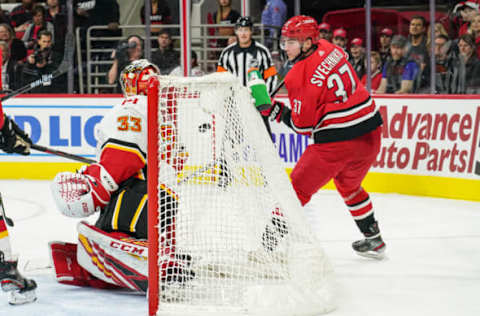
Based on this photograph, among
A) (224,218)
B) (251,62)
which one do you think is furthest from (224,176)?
(251,62)

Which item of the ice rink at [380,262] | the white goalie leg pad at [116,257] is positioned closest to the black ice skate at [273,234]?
the ice rink at [380,262]

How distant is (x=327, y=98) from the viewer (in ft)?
11.5

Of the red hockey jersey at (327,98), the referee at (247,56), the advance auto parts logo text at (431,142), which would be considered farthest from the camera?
the referee at (247,56)

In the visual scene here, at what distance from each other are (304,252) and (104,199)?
814mm

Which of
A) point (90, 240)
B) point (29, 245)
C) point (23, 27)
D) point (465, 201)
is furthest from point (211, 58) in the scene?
point (90, 240)

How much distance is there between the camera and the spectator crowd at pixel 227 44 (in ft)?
20.4

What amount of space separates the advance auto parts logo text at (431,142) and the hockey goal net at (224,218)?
2.98 meters

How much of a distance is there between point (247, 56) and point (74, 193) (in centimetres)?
330

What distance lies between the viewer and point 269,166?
2973mm

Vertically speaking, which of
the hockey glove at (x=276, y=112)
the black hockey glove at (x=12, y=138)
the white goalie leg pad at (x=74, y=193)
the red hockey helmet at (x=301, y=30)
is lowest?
the white goalie leg pad at (x=74, y=193)

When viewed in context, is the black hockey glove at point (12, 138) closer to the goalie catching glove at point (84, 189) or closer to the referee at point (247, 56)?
the goalie catching glove at point (84, 189)

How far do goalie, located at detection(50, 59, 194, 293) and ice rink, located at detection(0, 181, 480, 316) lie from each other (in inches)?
6.2

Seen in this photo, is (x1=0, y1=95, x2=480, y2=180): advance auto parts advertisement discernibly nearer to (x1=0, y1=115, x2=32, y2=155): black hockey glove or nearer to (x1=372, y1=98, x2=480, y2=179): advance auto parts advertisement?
(x1=372, y1=98, x2=480, y2=179): advance auto parts advertisement

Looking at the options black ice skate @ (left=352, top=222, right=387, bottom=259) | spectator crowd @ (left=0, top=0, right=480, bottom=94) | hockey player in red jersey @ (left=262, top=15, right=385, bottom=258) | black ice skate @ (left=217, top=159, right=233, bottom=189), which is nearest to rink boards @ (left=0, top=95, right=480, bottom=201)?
spectator crowd @ (left=0, top=0, right=480, bottom=94)
